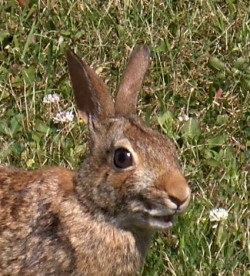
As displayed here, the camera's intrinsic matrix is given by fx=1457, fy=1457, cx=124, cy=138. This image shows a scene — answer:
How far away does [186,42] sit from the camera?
29.7 feet

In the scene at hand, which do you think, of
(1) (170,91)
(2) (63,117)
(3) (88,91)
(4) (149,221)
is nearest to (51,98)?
(2) (63,117)

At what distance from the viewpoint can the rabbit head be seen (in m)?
6.70

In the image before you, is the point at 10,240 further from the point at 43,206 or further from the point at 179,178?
the point at 179,178

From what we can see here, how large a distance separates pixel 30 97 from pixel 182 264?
168 centimetres

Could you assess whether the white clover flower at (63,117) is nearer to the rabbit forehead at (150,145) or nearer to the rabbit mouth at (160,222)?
the rabbit forehead at (150,145)

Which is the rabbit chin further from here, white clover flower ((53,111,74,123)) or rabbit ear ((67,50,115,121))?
white clover flower ((53,111,74,123))

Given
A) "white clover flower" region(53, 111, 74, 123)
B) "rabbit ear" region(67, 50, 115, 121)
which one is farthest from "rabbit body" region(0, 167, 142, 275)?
"white clover flower" region(53, 111, 74, 123)

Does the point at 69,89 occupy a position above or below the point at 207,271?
above

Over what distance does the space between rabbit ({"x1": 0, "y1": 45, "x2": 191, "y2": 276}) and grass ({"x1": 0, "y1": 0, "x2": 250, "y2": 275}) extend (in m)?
0.54

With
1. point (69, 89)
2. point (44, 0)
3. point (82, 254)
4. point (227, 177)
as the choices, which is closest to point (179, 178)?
point (82, 254)

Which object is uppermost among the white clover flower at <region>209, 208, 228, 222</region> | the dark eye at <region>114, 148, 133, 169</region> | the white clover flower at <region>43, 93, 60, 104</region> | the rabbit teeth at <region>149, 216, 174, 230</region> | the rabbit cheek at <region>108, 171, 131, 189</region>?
the dark eye at <region>114, 148, 133, 169</region>

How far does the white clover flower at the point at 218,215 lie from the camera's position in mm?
7641

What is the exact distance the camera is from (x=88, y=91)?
23.3 feet

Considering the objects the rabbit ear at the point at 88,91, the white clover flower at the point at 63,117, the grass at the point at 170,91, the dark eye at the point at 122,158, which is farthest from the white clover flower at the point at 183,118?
the dark eye at the point at 122,158
